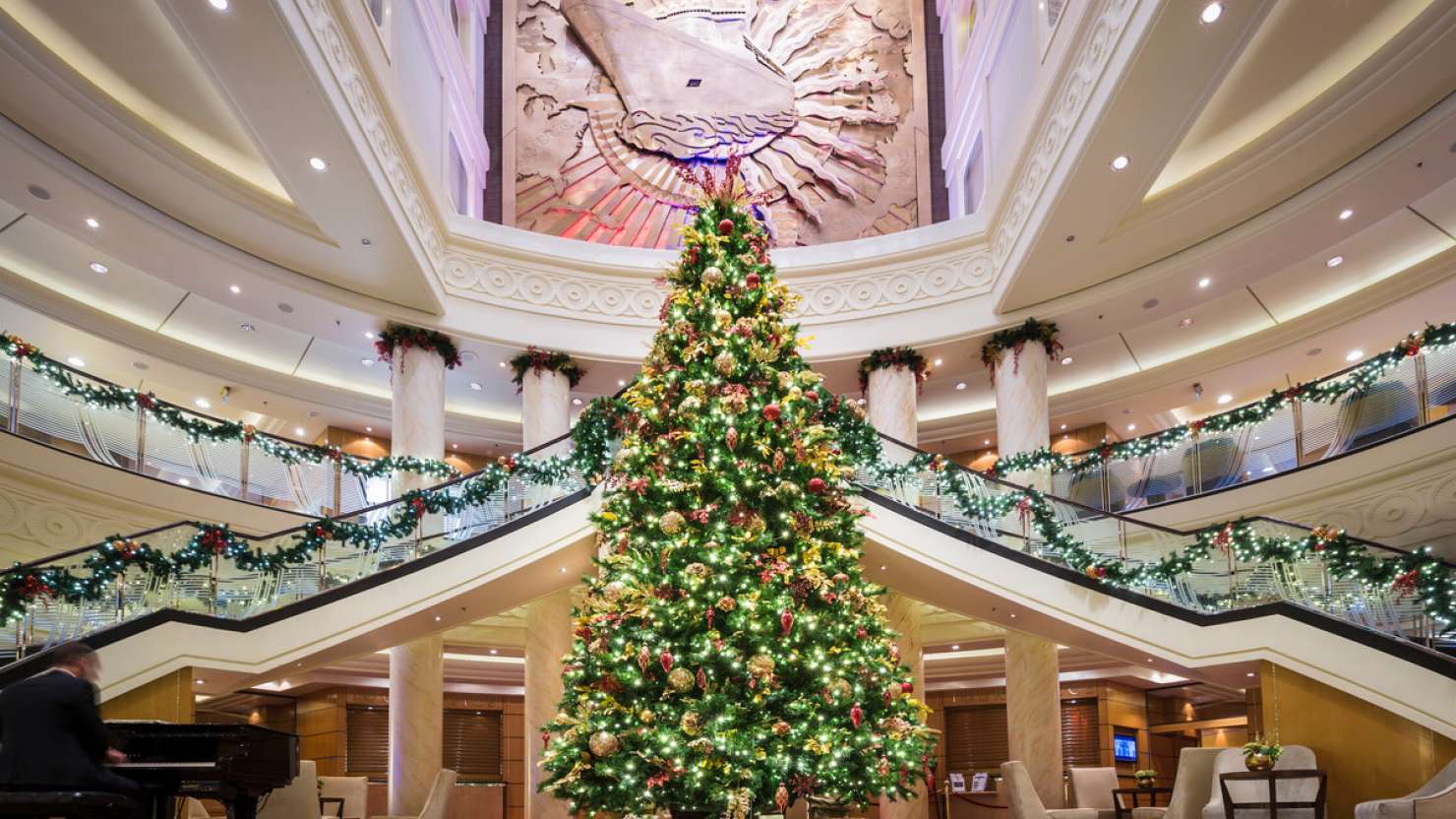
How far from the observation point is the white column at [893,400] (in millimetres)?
16500

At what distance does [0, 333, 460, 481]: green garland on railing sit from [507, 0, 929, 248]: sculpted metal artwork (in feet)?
18.6

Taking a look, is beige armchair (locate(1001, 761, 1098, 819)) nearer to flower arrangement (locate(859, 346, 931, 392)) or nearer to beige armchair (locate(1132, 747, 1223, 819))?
beige armchair (locate(1132, 747, 1223, 819))

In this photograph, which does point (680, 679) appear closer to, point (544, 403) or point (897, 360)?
point (544, 403)

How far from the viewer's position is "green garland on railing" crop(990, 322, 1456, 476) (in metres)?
11.6

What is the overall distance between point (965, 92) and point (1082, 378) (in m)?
5.07

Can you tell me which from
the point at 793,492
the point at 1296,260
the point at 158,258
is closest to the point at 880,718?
the point at 793,492

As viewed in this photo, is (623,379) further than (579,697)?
Yes

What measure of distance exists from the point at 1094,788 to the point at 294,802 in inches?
343

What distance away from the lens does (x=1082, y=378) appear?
18.8 m

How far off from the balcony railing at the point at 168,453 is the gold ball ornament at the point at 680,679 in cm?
702

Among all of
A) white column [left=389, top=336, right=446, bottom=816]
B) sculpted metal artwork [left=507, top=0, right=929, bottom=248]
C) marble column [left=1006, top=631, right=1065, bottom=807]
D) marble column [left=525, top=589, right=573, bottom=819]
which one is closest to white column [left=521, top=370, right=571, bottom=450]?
white column [left=389, top=336, right=446, bottom=816]

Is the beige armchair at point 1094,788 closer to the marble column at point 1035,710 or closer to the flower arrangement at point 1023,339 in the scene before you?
the marble column at point 1035,710

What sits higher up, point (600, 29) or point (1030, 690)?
point (600, 29)

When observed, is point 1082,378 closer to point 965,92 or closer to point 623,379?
point 965,92
